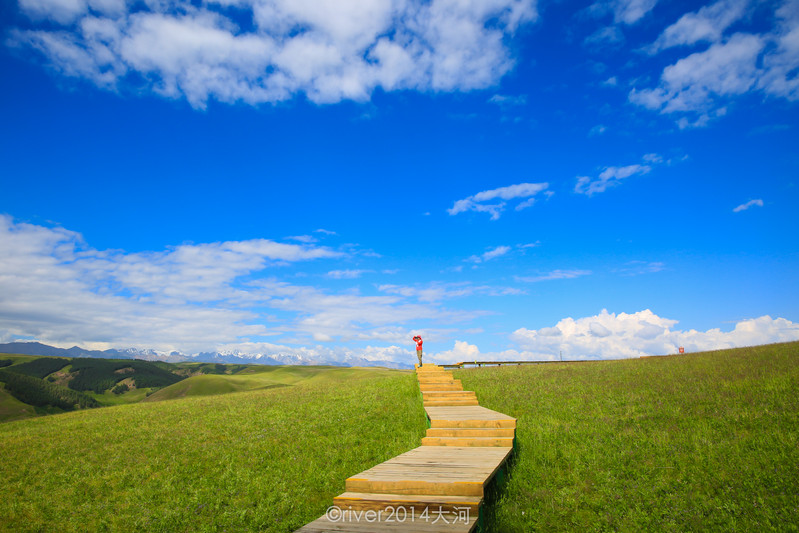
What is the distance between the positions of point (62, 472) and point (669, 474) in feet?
58.7

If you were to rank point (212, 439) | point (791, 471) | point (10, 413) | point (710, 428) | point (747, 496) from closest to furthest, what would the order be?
1. point (747, 496)
2. point (791, 471)
3. point (710, 428)
4. point (212, 439)
5. point (10, 413)

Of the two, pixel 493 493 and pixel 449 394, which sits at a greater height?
pixel 449 394

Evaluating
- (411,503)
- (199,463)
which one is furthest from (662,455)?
(199,463)

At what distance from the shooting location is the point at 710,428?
466 inches

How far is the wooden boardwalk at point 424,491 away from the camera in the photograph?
5.79m

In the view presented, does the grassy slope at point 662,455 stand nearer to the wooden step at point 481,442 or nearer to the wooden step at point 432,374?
the wooden step at point 481,442

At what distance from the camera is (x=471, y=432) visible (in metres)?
11.6

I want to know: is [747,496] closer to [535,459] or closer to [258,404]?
[535,459]

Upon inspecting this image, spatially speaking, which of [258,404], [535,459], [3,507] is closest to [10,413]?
[258,404]

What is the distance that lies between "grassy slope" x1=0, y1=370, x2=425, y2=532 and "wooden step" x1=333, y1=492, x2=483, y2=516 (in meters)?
3.48

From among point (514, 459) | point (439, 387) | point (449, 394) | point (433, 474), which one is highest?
point (439, 387)

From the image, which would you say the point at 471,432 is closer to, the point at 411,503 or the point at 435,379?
the point at 411,503

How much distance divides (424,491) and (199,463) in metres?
9.70

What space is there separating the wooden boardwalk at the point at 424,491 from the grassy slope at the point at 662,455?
114cm
